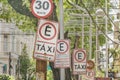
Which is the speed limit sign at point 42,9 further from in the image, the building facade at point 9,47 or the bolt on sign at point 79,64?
the building facade at point 9,47

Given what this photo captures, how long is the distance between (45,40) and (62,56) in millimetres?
2751

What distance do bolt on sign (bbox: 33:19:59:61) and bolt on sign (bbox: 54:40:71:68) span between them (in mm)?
1929

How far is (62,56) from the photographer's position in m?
12.6

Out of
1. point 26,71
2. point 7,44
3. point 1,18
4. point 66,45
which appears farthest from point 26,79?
point 66,45

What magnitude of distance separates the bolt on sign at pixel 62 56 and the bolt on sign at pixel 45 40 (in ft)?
6.33

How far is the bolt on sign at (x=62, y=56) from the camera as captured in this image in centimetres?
1209

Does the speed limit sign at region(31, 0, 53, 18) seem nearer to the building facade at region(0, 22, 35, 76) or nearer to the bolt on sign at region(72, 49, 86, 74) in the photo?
the bolt on sign at region(72, 49, 86, 74)

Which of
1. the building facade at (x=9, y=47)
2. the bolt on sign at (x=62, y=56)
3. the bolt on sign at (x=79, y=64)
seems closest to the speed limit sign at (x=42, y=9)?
the bolt on sign at (x=62, y=56)

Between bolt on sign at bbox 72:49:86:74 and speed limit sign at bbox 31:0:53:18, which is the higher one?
speed limit sign at bbox 31:0:53:18

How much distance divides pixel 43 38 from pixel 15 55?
212 feet

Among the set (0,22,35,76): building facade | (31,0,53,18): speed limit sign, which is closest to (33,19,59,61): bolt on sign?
(31,0,53,18): speed limit sign

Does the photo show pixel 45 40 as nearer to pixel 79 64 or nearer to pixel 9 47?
pixel 79 64

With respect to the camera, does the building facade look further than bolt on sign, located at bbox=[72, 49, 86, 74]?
Yes

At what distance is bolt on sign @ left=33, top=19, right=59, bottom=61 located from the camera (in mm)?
9773
